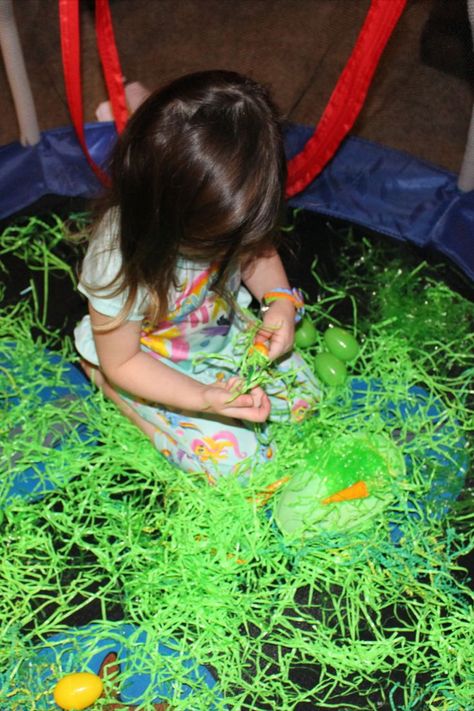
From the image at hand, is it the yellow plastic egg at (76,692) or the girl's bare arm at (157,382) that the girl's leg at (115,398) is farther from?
the yellow plastic egg at (76,692)

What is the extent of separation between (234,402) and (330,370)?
1.10 feet

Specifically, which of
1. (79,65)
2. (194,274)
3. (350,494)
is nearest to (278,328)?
(194,274)

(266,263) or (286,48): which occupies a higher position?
(286,48)

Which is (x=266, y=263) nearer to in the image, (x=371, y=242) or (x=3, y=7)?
(x=371, y=242)

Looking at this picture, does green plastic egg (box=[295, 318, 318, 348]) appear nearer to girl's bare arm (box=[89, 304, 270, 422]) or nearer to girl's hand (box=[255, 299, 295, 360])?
girl's hand (box=[255, 299, 295, 360])

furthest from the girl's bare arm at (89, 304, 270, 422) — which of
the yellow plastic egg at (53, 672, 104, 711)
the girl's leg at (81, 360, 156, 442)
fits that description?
the yellow plastic egg at (53, 672, 104, 711)

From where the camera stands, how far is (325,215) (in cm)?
179

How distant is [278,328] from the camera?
128 centimetres

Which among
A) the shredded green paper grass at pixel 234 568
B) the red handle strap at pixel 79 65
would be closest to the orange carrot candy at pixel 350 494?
the shredded green paper grass at pixel 234 568

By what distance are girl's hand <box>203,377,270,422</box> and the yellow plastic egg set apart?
41 cm

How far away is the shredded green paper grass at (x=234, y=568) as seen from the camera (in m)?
1.17

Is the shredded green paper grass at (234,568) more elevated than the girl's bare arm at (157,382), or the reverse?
the girl's bare arm at (157,382)

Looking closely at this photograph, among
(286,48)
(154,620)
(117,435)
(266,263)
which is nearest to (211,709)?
(154,620)

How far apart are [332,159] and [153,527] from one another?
923 millimetres
